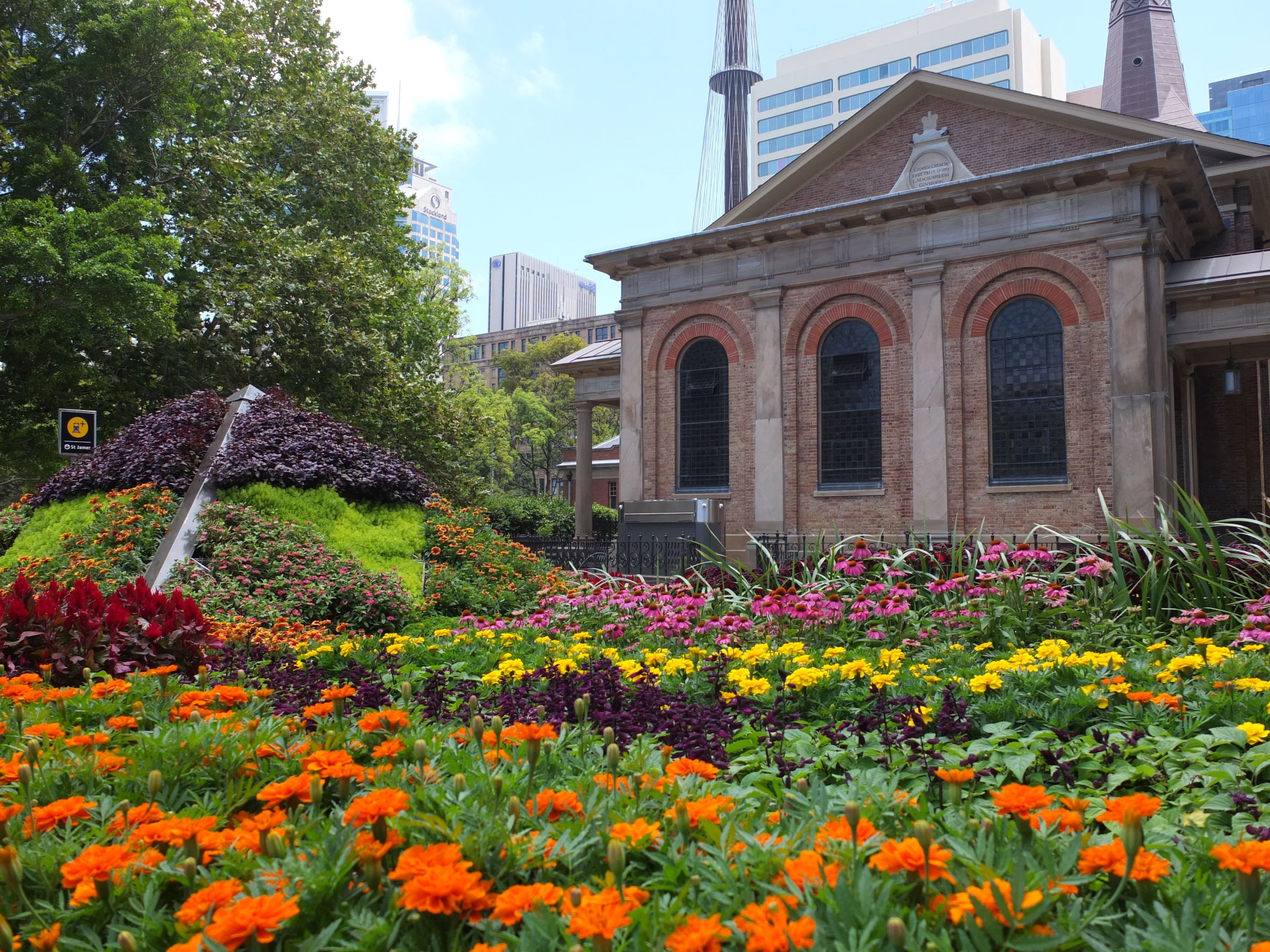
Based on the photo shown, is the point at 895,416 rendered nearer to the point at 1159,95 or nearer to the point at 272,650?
the point at 272,650

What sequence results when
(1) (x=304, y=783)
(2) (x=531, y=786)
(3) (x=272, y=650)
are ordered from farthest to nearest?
(3) (x=272, y=650)
(2) (x=531, y=786)
(1) (x=304, y=783)

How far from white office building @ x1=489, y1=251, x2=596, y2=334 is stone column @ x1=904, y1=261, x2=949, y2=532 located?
162m

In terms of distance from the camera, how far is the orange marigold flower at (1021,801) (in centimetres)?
190

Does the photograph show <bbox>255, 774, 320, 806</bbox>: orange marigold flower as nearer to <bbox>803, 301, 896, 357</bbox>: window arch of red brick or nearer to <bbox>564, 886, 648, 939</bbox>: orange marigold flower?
<bbox>564, 886, 648, 939</bbox>: orange marigold flower

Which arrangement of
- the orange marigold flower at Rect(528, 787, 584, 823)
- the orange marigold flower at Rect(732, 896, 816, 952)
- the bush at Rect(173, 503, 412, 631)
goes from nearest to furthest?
the orange marigold flower at Rect(732, 896, 816, 952), the orange marigold flower at Rect(528, 787, 584, 823), the bush at Rect(173, 503, 412, 631)

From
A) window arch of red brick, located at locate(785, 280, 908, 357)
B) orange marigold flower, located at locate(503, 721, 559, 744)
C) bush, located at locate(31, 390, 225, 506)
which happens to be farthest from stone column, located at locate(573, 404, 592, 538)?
orange marigold flower, located at locate(503, 721, 559, 744)

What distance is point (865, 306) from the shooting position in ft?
67.9

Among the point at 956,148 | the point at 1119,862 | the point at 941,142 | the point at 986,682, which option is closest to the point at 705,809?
the point at 1119,862

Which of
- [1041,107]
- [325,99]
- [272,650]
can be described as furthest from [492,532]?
[325,99]

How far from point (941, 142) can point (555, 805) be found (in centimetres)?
2298

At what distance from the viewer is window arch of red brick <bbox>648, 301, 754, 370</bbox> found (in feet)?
73.3

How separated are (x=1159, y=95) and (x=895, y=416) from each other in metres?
19.9

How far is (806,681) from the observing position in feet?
13.1

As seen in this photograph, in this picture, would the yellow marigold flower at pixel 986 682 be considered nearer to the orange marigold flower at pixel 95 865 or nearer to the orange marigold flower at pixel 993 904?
the orange marigold flower at pixel 993 904
